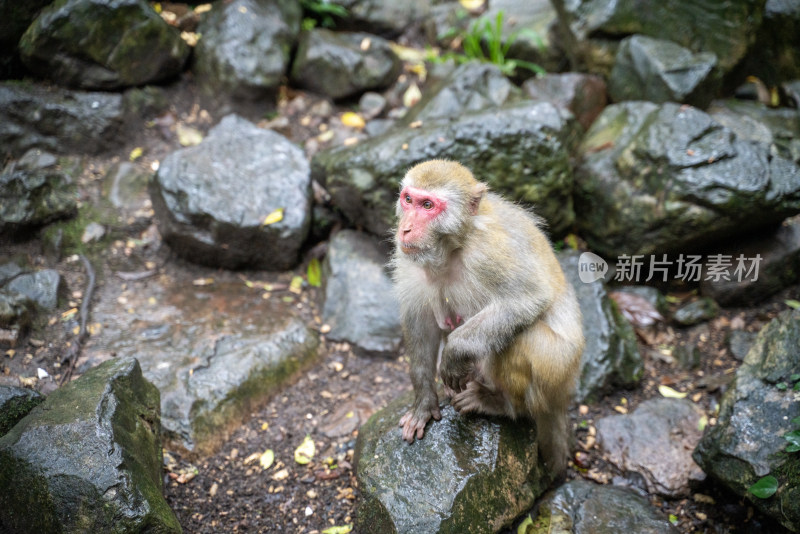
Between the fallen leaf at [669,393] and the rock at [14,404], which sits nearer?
the rock at [14,404]

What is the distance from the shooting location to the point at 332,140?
24.1 feet

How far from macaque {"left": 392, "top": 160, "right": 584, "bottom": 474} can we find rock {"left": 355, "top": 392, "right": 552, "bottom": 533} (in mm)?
115

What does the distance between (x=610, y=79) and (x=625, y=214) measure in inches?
81.6

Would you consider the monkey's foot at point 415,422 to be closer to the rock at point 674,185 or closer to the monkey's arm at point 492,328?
the monkey's arm at point 492,328

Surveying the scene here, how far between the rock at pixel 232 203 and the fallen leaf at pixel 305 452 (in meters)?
2.07

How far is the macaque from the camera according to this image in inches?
140

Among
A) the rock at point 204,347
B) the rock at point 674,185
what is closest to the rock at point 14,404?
the rock at point 204,347

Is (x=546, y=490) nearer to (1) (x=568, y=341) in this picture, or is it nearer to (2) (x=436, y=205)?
(1) (x=568, y=341)

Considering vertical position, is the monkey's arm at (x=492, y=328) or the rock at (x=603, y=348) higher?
the monkey's arm at (x=492, y=328)

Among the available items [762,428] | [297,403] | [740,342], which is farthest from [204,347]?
[740,342]

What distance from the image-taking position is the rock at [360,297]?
5.67 metres

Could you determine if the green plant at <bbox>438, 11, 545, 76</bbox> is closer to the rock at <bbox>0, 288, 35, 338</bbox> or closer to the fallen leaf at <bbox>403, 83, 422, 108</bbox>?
the fallen leaf at <bbox>403, 83, 422, 108</bbox>

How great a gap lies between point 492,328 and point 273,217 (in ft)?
10.0

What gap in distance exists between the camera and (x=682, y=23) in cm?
714
